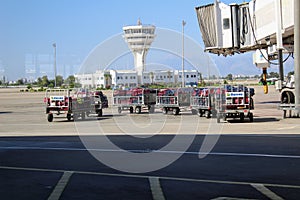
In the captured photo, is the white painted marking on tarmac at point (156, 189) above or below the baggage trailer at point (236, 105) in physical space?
below

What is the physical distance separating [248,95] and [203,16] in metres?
13.2

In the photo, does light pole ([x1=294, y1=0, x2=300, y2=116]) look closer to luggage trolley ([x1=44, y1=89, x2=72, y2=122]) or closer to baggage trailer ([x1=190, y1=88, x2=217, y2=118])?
baggage trailer ([x1=190, y1=88, x2=217, y2=118])

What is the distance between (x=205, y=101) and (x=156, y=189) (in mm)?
18371

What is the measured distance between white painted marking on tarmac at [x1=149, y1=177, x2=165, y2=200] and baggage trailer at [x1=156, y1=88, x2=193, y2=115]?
20.8 metres

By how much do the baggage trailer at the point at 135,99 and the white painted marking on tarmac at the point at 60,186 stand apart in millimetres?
23036

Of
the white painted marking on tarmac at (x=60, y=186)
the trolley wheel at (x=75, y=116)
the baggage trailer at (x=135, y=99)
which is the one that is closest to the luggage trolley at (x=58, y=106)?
the trolley wheel at (x=75, y=116)

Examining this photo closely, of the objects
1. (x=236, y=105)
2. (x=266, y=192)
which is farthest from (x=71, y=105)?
(x=266, y=192)

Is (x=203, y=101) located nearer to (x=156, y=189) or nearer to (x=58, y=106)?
(x=58, y=106)

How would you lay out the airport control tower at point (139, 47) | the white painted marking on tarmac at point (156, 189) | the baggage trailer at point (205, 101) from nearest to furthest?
the white painted marking on tarmac at point (156, 189) → the baggage trailer at point (205, 101) → the airport control tower at point (139, 47)

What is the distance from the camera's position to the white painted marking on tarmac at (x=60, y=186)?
8141 mm

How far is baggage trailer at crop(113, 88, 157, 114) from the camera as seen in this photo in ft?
110

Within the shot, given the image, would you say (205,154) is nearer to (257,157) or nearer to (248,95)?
(257,157)

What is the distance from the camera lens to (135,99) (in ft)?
110

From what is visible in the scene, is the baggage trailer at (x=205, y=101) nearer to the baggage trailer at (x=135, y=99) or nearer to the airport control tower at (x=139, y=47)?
the airport control tower at (x=139, y=47)
